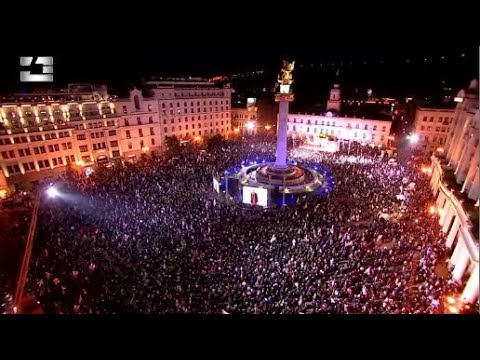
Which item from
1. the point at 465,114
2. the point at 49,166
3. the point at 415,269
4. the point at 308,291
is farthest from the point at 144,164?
the point at 465,114

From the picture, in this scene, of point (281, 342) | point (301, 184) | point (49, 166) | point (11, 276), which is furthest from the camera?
point (49, 166)

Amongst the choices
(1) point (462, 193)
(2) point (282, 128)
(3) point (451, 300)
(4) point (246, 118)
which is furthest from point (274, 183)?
(4) point (246, 118)

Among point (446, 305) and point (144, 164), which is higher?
point (446, 305)

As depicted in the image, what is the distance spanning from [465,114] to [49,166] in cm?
4639

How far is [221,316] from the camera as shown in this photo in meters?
3.32

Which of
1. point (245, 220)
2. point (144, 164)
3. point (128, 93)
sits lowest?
point (144, 164)

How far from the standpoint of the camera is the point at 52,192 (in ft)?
90.9

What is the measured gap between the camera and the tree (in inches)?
1724

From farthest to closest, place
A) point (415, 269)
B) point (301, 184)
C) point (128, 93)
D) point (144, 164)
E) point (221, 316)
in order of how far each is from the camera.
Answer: point (128, 93) < point (144, 164) < point (301, 184) < point (415, 269) < point (221, 316)

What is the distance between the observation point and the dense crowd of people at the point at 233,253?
13406 millimetres

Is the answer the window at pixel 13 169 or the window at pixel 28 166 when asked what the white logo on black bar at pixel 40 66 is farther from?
the window at pixel 28 166

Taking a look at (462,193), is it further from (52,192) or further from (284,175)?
(52,192)

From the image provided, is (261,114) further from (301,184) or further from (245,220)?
(245,220)

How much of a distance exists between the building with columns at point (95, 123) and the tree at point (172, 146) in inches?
68.7
